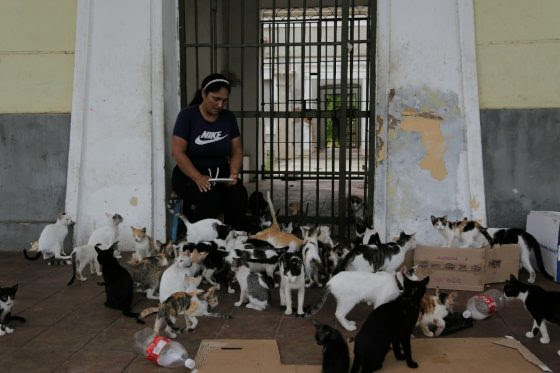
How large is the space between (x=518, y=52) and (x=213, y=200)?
132 inches

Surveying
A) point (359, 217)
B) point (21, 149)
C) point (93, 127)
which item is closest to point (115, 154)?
point (93, 127)

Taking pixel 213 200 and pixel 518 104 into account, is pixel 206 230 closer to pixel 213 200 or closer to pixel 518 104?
pixel 213 200

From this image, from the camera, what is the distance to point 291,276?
13.5 feet

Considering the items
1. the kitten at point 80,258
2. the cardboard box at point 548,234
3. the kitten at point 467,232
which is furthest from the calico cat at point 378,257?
the kitten at point 80,258

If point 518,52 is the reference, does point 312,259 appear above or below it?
below

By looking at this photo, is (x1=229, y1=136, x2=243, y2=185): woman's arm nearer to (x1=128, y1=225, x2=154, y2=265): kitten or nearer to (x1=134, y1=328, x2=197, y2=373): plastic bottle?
(x1=128, y1=225, x2=154, y2=265): kitten

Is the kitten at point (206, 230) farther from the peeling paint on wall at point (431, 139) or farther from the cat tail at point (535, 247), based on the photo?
the cat tail at point (535, 247)

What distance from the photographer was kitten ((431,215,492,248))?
501 centimetres

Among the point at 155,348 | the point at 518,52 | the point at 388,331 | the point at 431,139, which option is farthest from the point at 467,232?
the point at 155,348

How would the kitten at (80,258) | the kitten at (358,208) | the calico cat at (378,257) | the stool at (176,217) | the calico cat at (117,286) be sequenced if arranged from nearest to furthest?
the calico cat at (117,286), the calico cat at (378,257), the kitten at (80,258), the stool at (176,217), the kitten at (358,208)

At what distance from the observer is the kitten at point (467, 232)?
5008mm

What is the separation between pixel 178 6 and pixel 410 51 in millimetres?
2576

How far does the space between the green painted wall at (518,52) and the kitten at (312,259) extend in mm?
2436

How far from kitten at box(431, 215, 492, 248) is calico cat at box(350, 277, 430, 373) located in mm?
1806
